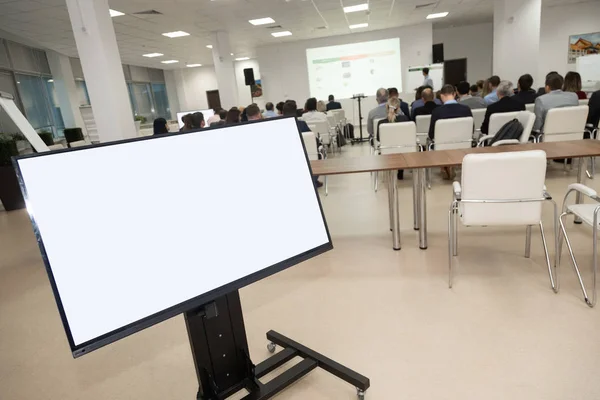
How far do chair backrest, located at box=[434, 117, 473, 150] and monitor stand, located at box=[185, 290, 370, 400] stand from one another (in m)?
3.38

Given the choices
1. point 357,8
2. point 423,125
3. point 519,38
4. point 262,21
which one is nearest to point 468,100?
point 423,125

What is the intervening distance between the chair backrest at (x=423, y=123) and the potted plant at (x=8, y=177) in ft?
19.4

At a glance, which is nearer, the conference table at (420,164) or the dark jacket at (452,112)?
the conference table at (420,164)

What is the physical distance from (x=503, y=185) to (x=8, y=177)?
267 inches

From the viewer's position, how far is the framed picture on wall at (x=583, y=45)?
453 inches

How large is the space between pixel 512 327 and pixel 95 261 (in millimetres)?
2026

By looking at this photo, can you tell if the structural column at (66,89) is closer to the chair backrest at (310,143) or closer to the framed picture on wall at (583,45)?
the chair backrest at (310,143)

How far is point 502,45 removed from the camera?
8070mm

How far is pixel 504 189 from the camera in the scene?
2.33 metres

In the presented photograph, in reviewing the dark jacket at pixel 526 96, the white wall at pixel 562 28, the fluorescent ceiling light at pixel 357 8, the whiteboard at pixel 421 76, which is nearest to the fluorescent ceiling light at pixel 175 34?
the fluorescent ceiling light at pixel 357 8

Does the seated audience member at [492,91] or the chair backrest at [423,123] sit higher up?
the seated audience member at [492,91]

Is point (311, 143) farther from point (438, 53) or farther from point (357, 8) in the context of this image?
point (438, 53)

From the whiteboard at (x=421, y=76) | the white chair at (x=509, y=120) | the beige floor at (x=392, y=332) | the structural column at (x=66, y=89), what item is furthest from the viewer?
the whiteboard at (x=421, y=76)

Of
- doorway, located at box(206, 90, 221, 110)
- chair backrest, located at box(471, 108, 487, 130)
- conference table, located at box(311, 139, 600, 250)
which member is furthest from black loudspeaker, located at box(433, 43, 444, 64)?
conference table, located at box(311, 139, 600, 250)
